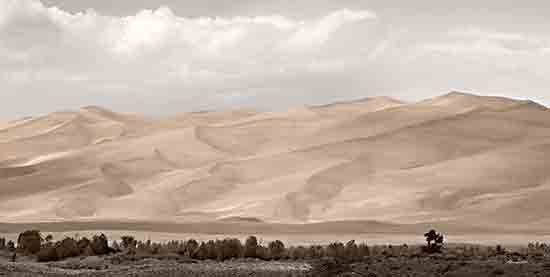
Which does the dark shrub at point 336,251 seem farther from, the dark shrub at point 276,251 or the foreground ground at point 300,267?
the dark shrub at point 276,251

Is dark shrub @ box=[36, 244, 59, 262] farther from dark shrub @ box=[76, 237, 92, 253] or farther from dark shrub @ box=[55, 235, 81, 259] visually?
dark shrub @ box=[76, 237, 92, 253]

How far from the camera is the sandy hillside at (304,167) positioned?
64.1 metres

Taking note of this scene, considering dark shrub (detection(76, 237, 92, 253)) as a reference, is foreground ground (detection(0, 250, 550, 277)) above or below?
below

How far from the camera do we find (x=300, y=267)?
25.4 m

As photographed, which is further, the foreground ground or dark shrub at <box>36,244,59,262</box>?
dark shrub at <box>36,244,59,262</box>

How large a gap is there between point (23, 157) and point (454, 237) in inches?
2002

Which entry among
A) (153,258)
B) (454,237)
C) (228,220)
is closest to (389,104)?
(228,220)

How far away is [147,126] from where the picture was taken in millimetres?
102125

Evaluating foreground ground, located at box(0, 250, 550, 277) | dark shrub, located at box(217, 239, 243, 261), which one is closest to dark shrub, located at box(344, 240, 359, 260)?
foreground ground, located at box(0, 250, 550, 277)

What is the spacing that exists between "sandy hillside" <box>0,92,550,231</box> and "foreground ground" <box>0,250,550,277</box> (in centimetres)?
3083

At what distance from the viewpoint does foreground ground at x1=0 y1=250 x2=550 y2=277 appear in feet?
74.3

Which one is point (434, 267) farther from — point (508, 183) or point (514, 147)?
point (514, 147)

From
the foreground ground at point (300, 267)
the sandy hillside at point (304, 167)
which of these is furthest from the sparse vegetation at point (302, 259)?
the sandy hillside at point (304, 167)

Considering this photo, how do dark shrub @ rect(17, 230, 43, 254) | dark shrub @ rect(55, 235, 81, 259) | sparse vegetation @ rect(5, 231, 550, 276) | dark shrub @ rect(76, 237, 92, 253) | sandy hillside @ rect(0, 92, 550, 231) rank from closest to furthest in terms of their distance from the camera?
sparse vegetation @ rect(5, 231, 550, 276)
dark shrub @ rect(55, 235, 81, 259)
dark shrub @ rect(76, 237, 92, 253)
dark shrub @ rect(17, 230, 43, 254)
sandy hillside @ rect(0, 92, 550, 231)
